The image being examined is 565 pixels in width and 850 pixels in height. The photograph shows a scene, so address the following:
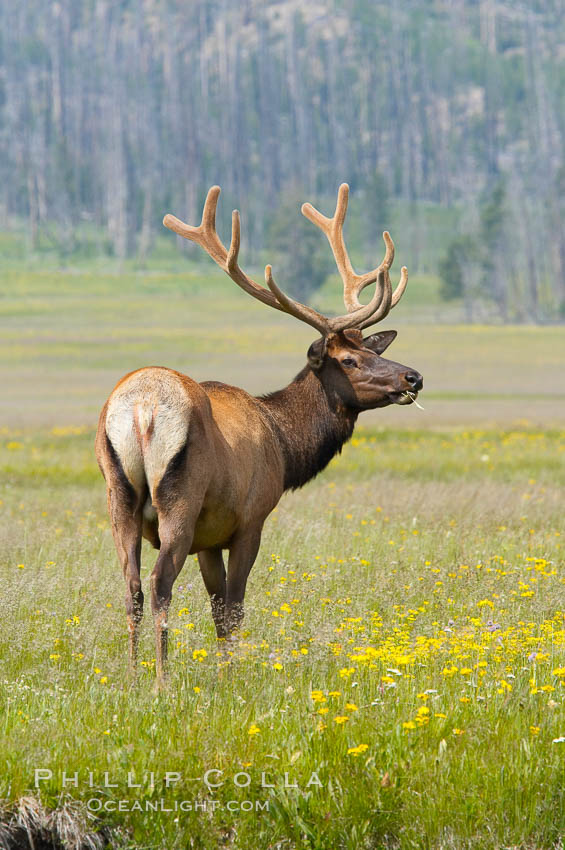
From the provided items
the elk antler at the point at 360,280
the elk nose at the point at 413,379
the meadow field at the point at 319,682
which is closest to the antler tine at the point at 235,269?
the elk antler at the point at 360,280

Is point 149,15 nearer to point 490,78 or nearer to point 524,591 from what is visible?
point 490,78

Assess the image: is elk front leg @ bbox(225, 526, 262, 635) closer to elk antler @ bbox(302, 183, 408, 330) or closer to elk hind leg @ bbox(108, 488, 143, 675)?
elk hind leg @ bbox(108, 488, 143, 675)

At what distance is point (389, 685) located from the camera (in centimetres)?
522

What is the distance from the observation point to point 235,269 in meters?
7.46

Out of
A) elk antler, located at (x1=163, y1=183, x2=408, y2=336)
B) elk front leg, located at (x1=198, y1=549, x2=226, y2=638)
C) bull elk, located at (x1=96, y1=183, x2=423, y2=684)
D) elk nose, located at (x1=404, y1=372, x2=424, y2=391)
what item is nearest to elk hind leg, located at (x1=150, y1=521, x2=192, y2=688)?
bull elk, located at (x1=96, y1=183, x2=423, y2=684)

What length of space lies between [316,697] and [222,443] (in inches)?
64.9

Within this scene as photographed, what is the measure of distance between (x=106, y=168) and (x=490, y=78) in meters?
48.2

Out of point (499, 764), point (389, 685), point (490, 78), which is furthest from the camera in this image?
point (490, 78)

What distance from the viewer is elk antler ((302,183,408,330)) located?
7406mm

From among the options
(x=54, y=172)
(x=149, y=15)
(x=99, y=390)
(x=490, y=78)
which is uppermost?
(x=149, y=15)

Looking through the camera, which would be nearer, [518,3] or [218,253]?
[218,253]

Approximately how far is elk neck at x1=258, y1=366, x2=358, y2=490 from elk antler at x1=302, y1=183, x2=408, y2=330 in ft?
1.61

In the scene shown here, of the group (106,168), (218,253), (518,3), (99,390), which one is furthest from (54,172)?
(218,253)

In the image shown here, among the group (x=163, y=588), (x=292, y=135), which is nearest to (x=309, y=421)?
(x=163, y=588)
